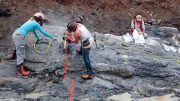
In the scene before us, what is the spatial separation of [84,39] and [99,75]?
47.6 inches

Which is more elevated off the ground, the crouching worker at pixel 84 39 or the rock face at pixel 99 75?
the crouching worker at pixel 84 39

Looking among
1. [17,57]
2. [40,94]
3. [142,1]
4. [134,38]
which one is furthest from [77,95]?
[142,1]

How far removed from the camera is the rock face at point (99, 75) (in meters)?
11.6

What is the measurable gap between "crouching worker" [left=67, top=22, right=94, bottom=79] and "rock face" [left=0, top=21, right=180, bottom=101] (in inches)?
15.6

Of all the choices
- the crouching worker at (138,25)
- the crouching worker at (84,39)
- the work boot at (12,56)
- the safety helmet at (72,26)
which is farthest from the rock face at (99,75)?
the safety helmet at (72,26)

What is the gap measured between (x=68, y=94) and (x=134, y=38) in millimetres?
3114

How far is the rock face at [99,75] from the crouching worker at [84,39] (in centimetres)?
40

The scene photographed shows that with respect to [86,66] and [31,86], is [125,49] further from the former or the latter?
[31,86]

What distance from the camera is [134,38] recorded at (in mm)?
13555

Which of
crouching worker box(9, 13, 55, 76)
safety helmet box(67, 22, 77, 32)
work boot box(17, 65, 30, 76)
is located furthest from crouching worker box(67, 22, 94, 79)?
work boot box(17, 65, 30, 76)

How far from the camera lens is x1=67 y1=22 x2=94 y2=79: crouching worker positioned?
11461 mm

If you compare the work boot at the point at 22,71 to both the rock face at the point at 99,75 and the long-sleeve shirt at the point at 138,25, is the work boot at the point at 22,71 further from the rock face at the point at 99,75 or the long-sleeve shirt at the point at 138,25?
the long-sleeve shirt at the point at 138,25

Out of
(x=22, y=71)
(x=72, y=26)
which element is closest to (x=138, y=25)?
(x=72, y=26)

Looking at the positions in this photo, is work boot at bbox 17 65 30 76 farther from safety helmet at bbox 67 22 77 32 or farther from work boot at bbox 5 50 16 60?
safety helmet at bbox 67 22 77 32
